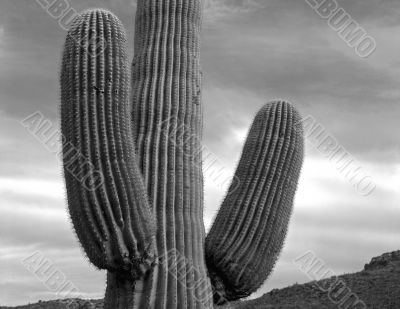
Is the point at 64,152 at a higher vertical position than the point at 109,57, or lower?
lower

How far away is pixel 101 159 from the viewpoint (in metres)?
6.48

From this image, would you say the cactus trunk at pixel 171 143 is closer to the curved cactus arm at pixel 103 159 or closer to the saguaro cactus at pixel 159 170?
the saguaro cactus at pixel 159 170

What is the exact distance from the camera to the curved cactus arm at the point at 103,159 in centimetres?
643

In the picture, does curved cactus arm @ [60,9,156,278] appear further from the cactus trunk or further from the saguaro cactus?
the cactus trunk

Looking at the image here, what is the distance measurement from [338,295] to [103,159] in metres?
17.2

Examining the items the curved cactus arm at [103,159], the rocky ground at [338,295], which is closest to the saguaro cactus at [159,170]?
the curved cactus arm at [103,159]

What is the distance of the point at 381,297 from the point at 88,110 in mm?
16107

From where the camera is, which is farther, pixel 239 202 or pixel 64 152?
pixel 239 202

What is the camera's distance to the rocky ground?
20281 millimetres

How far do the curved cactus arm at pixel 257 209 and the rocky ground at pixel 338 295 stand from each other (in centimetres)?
1241

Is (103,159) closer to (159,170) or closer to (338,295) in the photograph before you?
(159,170)

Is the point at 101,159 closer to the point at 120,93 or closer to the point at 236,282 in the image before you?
the point at 120,93

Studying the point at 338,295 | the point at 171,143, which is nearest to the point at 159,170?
the point at 171,143

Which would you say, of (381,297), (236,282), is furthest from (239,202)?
(381,297)
